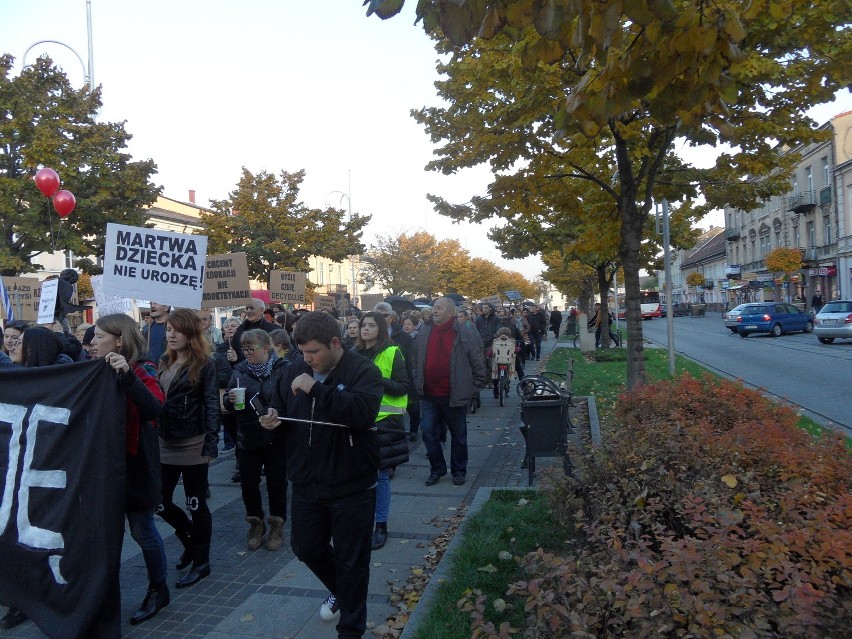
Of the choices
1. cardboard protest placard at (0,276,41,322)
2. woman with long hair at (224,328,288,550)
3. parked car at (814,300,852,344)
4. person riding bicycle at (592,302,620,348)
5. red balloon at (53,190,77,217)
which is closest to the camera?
woman with long hair at (224,328,288,550)

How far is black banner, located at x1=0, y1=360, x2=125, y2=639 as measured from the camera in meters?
3.96

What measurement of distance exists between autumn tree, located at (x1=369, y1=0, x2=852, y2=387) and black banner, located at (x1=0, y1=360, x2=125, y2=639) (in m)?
2.66

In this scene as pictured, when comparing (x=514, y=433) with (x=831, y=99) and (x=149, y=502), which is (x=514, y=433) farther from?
(x=149, y=502)

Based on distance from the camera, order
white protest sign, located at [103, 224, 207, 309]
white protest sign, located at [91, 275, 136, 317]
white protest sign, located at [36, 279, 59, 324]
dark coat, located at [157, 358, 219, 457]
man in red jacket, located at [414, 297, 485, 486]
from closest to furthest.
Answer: dark coat, located at [157, 358, 219, 457]
white protest sign, located at [103, 224, 207, 309]
man in red jacket, located at [414, 297, 485, 486]
white protest sign, located at [36, 279, 59, 324]
white protest sign, located at [91, 275, 136, 317]

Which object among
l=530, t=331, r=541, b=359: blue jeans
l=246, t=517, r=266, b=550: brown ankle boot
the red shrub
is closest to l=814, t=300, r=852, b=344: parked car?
l=530, t=331, r=541, b=359: blue jeans

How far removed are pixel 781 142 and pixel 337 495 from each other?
9286 mm

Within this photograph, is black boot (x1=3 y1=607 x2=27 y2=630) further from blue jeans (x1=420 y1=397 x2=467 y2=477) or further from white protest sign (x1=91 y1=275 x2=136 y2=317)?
white protest sign (x1=91 y1=275 x2=136 y2=317)

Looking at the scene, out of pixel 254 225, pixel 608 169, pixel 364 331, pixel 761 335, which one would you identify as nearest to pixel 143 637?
pixel 364 331

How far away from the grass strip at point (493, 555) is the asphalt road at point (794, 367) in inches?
128

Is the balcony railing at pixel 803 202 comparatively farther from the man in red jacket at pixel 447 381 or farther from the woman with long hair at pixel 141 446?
the woman with long hair at pixel 141 446

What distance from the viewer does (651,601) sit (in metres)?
2.54

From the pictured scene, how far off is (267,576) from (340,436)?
2.08m

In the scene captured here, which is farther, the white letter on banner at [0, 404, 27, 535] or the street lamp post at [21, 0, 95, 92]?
the street lamp post at [21, 0, 95, 92]

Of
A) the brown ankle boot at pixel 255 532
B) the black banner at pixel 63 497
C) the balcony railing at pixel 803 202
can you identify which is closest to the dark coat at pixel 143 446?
the black banner at pixel 63 497
